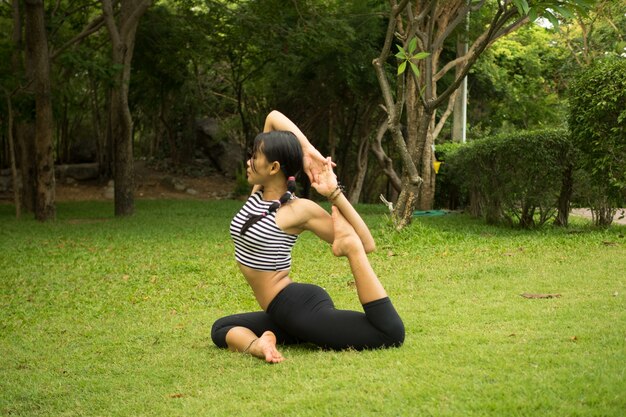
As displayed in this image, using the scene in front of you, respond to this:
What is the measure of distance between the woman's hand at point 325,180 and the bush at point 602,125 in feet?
23.8

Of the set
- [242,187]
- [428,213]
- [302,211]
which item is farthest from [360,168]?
[302,211]

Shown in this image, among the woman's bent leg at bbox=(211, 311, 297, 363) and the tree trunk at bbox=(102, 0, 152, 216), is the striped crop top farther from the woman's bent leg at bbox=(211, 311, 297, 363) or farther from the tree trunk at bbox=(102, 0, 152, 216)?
the tree trunk at bbox=(102, 0, 152, 216)

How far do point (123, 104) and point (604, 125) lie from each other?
9.72m

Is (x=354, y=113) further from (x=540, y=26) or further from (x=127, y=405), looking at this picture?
(x=127, y=405)

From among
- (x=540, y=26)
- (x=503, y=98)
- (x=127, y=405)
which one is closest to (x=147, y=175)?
(x=503, y=98)

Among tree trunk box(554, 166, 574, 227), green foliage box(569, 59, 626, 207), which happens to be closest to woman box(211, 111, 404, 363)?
green foliage box(569, 59, 626, 207)

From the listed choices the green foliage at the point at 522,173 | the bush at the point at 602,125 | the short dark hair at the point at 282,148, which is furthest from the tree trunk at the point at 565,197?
the short dark hair at the point at 282,148

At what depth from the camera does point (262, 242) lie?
17.7 ft

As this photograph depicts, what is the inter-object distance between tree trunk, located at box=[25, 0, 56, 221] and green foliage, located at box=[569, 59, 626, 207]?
9.83 metres

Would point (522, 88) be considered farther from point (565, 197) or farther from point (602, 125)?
point (602, 125)

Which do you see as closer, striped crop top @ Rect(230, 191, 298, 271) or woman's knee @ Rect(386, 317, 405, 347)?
woman's knee @ Rect(386, 317, 405, 347)

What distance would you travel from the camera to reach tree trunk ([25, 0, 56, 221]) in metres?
16.7

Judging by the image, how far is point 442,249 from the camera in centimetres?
1132

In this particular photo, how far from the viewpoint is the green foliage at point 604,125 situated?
37.8 feet
